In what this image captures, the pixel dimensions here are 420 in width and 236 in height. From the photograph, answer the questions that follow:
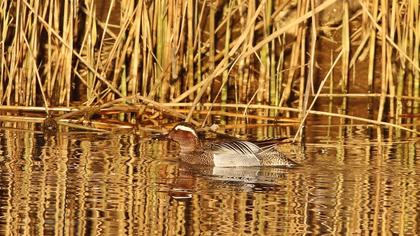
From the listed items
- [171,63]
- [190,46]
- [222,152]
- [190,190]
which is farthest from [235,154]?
[190,46]

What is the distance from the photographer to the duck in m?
9.13

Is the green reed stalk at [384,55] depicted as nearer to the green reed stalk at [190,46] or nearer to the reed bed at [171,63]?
the reed bed at [171,63]

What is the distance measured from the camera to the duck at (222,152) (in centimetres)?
913

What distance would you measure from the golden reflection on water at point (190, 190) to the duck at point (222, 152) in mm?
98

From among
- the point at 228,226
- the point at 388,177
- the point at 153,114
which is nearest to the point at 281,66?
the point at 153,114

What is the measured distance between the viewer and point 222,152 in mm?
9289

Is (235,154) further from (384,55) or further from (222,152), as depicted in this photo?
(384,55)

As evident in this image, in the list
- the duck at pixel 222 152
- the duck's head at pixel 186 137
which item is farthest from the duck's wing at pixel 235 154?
the duck's head at pixel 186 137

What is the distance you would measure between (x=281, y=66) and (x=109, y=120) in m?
1.59

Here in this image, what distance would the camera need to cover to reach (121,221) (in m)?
6.95

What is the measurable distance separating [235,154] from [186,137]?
532 mm

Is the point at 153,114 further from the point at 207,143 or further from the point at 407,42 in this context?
the point at 407,42

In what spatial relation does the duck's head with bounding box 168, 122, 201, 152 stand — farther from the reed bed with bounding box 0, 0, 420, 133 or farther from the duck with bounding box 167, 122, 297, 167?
the reed bed with bounding box 0, 0, 420, 133

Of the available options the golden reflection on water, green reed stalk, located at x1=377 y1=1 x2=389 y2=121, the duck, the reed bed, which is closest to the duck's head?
the duck
